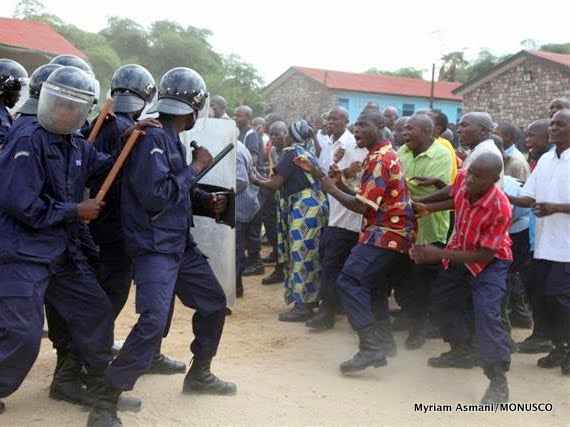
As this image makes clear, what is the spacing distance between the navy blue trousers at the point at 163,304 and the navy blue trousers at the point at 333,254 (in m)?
1.99

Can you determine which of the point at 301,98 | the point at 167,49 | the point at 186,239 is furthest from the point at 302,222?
the point at 167,49

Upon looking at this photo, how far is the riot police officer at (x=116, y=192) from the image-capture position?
14.2ft

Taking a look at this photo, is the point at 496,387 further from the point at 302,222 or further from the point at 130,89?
the point at 130,89

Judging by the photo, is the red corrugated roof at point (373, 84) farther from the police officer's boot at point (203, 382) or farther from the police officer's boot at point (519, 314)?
the police officer's boot at point (203, 382)

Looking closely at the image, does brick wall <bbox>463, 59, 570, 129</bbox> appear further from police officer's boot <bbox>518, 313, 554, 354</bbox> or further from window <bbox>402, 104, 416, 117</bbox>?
police officer's boot <bbox>518, 313, 554, 354</bbox>

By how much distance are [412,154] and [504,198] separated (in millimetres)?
1375

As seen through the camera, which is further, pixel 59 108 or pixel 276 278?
pixel 276 278

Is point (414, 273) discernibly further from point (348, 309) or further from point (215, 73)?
point (215, 73)

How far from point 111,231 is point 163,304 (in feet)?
2.60

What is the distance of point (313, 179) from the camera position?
6.45 metres

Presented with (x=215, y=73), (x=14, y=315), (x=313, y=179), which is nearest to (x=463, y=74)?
(x=215, y=73)

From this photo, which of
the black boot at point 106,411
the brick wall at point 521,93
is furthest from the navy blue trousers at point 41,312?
the brick wall at point 521,93

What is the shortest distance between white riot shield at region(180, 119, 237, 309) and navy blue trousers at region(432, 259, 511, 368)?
201cm

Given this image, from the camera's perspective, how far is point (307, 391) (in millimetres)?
4508
